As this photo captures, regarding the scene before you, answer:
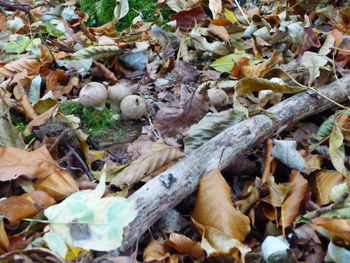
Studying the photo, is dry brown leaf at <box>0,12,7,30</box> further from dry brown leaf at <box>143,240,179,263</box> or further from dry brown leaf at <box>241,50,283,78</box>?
dry brown leaf at <box>143,240,179,263</box>

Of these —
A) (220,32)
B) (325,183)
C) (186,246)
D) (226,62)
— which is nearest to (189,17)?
(220,32)

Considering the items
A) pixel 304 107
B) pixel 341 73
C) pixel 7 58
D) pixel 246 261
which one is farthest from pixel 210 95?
pixel 7 58

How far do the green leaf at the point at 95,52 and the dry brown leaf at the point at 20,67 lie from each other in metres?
0.26

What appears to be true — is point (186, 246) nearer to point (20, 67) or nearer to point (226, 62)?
point (226, 62)

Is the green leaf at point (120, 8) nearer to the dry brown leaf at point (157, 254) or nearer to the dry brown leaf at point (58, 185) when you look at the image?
the dry brown leaf at point (58, 185)

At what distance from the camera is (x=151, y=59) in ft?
8.84

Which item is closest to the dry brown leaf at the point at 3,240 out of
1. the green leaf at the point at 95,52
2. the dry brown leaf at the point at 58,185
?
the dry brown leaf at the point at 58,185

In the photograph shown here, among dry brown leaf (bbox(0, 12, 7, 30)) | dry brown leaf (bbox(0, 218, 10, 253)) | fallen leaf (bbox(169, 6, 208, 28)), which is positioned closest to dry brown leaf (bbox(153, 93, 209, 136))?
dry brown leaf (bbox(0, 218, 10, 253))

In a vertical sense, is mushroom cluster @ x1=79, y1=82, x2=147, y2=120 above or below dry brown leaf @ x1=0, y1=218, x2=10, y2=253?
below

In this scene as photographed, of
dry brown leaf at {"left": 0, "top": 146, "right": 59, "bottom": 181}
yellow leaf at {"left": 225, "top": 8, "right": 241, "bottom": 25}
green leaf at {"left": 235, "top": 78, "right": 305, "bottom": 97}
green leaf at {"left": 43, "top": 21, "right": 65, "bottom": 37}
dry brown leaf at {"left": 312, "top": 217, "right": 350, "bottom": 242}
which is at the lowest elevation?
green leaf at {"left": 43, "top": 21, "right": 65, "bottom": 37}

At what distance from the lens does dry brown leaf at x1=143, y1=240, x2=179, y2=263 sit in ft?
4.22

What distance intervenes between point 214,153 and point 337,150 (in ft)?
1.76

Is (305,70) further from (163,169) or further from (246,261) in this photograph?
(246,261)

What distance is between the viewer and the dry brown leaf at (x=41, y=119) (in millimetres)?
1809
